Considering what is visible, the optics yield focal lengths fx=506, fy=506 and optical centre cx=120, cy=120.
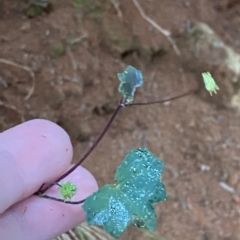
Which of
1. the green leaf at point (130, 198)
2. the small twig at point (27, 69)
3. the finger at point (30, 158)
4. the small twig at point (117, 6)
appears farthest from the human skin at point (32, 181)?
the small twig at point (117, 6)

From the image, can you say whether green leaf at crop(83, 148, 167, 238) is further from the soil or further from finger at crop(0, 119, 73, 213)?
the soil

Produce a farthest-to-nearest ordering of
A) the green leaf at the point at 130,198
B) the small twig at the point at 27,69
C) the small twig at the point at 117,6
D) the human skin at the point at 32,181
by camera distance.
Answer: the small twig at the point at 117,6 → the small twig at the point at 27,69 → the human skin at the point at 32,181 → the green leaf at the point at 130,198

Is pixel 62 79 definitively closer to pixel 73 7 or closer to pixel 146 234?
pixel 73 7

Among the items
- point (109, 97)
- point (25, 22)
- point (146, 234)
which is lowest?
point (146, 234)

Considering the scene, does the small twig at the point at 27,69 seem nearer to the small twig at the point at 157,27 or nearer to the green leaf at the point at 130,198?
the small twig at the point at 157,27

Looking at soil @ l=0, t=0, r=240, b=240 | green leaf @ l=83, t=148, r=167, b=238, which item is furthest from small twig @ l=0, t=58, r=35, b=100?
green leaf @ l=83, t=148, r=167, b=238

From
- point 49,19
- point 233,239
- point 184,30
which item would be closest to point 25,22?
point 49,19
